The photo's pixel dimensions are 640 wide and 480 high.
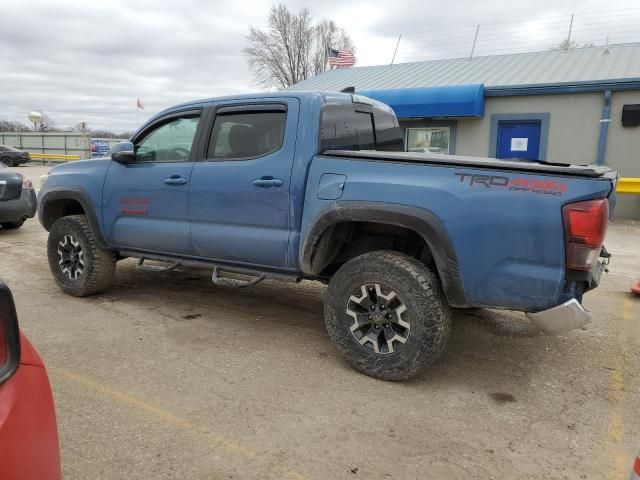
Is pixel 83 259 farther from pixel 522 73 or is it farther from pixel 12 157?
pixel 12 157

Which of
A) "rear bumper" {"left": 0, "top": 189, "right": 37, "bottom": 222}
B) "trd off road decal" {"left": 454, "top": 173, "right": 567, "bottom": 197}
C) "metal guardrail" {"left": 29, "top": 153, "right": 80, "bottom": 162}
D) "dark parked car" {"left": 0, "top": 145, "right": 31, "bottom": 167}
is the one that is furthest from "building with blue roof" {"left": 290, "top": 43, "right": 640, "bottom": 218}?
"metal guardrail" {"left": 29, "top": 153, "right": 80, "bottom": 162}

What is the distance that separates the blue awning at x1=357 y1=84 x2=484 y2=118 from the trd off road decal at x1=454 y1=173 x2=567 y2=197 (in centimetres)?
1064

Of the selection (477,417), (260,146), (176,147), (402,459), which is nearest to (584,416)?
(477,417)

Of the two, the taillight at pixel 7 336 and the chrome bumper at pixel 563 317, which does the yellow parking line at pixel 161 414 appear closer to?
the taillight at pixel 7 336

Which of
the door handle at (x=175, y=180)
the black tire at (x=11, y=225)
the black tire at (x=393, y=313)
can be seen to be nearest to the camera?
the black tire at (x=393, y=313)

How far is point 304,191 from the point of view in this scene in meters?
3.75

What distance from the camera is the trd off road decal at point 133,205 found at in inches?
186

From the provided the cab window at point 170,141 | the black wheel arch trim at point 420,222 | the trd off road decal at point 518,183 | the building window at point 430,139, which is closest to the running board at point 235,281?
the black wheel arch trim at point 420,222

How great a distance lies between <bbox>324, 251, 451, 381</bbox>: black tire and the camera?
130 inches

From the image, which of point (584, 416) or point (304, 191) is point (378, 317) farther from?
point (584, 416)

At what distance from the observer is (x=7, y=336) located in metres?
1.42

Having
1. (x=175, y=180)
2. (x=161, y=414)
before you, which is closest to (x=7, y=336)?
(x=161, y=414)

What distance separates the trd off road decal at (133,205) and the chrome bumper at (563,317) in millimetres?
3363

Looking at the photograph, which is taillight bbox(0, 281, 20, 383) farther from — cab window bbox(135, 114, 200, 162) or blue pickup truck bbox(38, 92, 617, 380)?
cab window bbox(135, 114, 200, 162)
